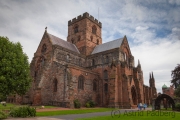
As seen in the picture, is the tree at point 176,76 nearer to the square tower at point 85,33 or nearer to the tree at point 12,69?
the square tower at point 85,33

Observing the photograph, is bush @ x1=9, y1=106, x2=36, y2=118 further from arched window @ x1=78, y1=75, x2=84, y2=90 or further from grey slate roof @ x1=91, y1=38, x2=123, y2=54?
grey slate roof @ x1=91, y1=38, x2=123, y2=54

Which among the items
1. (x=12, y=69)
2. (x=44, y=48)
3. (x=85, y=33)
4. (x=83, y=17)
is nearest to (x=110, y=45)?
(x=85, y=33)

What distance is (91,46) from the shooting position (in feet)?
167

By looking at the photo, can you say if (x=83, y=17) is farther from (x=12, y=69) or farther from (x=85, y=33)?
(x=12, y=69)

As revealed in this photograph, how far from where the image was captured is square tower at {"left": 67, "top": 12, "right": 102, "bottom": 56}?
4959 cm

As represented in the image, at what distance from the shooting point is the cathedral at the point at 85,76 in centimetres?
3303

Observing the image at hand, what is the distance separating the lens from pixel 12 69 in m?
23.3

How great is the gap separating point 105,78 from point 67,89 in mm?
12702

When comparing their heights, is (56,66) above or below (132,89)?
above

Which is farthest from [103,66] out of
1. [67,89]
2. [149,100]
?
[149,100]

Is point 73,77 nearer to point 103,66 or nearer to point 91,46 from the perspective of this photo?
point 103,66

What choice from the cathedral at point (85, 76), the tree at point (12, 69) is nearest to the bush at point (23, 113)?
the tree at point (12, 69)

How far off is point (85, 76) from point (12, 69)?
17.4 meters

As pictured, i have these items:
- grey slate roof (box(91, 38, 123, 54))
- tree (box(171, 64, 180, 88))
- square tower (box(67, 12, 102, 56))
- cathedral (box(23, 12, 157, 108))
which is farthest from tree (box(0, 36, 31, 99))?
tree (box(171, 64, 180, 88))
